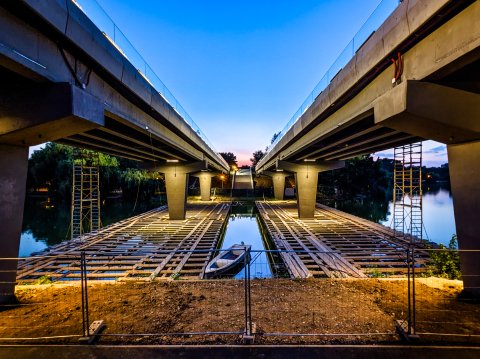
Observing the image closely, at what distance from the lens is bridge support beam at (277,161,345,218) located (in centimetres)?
2620

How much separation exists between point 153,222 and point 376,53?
74.8 ft

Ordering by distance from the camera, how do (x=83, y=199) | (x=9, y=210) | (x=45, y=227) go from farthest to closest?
(x=45, y=227) → (x=83, y=199) → (x=9, y=210)

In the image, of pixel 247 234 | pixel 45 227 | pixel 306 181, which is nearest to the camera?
pixel 247 234

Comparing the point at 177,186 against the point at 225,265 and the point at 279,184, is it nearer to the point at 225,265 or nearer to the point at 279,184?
the point at 225,265

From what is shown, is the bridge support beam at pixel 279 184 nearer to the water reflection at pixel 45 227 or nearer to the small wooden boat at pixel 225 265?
the water reflection at pixel 45 227

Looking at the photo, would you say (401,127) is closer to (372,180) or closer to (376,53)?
(376,53)

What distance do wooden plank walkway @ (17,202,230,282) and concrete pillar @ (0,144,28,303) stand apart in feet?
2.41

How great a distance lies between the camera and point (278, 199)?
50219 millimetres

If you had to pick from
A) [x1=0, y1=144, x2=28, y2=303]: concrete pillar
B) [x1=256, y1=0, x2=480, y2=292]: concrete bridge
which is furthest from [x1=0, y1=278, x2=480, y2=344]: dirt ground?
[x1=256, y1=0, x2=480, y2=292]: concrete bridge

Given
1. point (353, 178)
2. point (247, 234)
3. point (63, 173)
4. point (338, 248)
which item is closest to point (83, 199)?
point (247, 234)

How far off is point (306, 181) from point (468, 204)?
20506 mm

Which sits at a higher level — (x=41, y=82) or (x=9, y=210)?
(x=41, y=82)

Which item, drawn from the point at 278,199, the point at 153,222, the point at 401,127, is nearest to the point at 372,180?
the point at 278,199

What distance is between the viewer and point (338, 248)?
1542 cm
